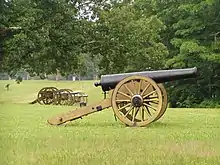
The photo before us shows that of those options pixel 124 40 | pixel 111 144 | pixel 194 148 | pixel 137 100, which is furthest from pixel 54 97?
pixel 194 148

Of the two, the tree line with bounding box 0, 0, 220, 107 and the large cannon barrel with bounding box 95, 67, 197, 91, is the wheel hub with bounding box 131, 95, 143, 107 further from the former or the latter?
the tree line with bounding box 0, 0, 220, 107

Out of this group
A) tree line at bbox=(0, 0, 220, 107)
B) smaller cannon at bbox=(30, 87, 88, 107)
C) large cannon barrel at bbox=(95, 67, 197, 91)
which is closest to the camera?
large cannon barrel at bbox=(95, 67, 197, 91)

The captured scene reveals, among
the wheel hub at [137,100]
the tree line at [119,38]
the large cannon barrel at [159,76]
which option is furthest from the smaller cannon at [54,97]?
the wheel hub at [137,100]

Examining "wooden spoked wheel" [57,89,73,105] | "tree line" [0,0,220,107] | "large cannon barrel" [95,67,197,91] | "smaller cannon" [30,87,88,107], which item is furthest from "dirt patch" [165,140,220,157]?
"wooden spoked wheel" [57,89,73,105]

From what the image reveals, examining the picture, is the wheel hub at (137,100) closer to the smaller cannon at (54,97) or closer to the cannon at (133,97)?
the cannon at (133,97)

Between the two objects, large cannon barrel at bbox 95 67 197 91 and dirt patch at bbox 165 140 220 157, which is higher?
large cannon barrel at bbox 95 67 197 91

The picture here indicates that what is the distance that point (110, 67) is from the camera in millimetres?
29406

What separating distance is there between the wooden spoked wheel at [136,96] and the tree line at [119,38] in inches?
488

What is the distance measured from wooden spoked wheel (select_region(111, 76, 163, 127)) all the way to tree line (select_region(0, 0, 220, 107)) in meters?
12.4

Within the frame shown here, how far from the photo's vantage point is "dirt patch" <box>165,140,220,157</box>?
740 centimetres

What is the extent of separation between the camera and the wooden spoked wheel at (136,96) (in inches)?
460

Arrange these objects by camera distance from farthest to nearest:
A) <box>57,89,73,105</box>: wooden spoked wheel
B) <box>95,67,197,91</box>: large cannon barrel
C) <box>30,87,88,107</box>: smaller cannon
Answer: <box>57,89,73,105</box>: wooden spoked wheel
<box>30,87,88,107</box>: smaller cannon
<box>95,67,197,91</box>: large cannon barrel

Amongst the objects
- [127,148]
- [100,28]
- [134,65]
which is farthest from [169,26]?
[127,148]

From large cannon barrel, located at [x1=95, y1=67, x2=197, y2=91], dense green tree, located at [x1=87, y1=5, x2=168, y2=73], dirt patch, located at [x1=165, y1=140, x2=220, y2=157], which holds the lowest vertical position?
dirt patch, located at [x1=165, y1=140, x2=220, y2=157]
